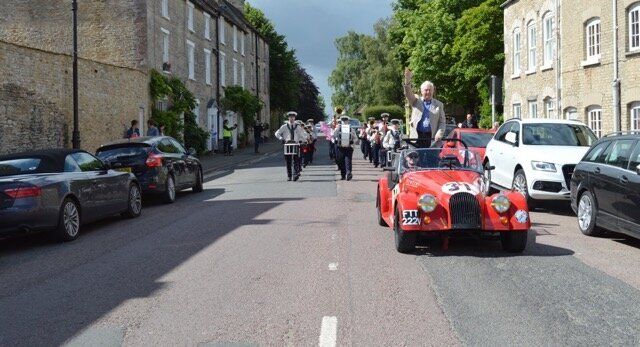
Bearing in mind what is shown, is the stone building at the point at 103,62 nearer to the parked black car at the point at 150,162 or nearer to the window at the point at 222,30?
the window at the point at 222,30

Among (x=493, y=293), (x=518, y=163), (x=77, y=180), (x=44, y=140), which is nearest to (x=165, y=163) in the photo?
(x=77, y=180)

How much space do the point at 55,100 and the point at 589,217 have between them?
16338 millimetres

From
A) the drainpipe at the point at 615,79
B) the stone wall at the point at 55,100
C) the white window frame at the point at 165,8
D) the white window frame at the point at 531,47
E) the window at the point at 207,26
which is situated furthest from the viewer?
the window at the point at 207,26

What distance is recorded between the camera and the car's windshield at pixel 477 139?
1853cm

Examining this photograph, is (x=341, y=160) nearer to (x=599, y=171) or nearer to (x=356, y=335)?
(x=599, y=171)

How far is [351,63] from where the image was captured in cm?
8450

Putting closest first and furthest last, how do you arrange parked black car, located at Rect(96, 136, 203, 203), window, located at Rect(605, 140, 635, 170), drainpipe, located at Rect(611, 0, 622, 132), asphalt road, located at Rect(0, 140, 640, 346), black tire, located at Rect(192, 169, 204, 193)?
1. asphalt road, located at Rect(0, 140, 640, 346)
2. window, located at Rect(605, 140, 635, 170)
3. parked black car, located at Rect(96, 136, 203, 203)
4. black tire, located at Rect(192, 169, 204, 193)
5. drainpipe, located at Rect(611, 0, 622, 132)

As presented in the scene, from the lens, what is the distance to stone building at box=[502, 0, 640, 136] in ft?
68.7

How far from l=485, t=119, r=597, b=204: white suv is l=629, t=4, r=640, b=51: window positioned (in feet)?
24.8

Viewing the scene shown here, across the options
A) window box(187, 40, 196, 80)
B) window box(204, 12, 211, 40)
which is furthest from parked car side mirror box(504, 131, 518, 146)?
window box(204, 12, 211, 40)

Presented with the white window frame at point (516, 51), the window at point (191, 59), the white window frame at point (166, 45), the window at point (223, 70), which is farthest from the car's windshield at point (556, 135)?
the window at point (223, 70)

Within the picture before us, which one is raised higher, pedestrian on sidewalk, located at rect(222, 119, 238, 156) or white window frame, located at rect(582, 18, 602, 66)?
white window frame, located at rect(582, 18, 602, 66)

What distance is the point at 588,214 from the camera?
10.3 metres

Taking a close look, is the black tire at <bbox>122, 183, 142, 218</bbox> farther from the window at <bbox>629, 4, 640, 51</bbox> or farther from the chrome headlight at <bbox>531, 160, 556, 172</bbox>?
the window at <bbox>629, 4, 640, 51</bbox>
